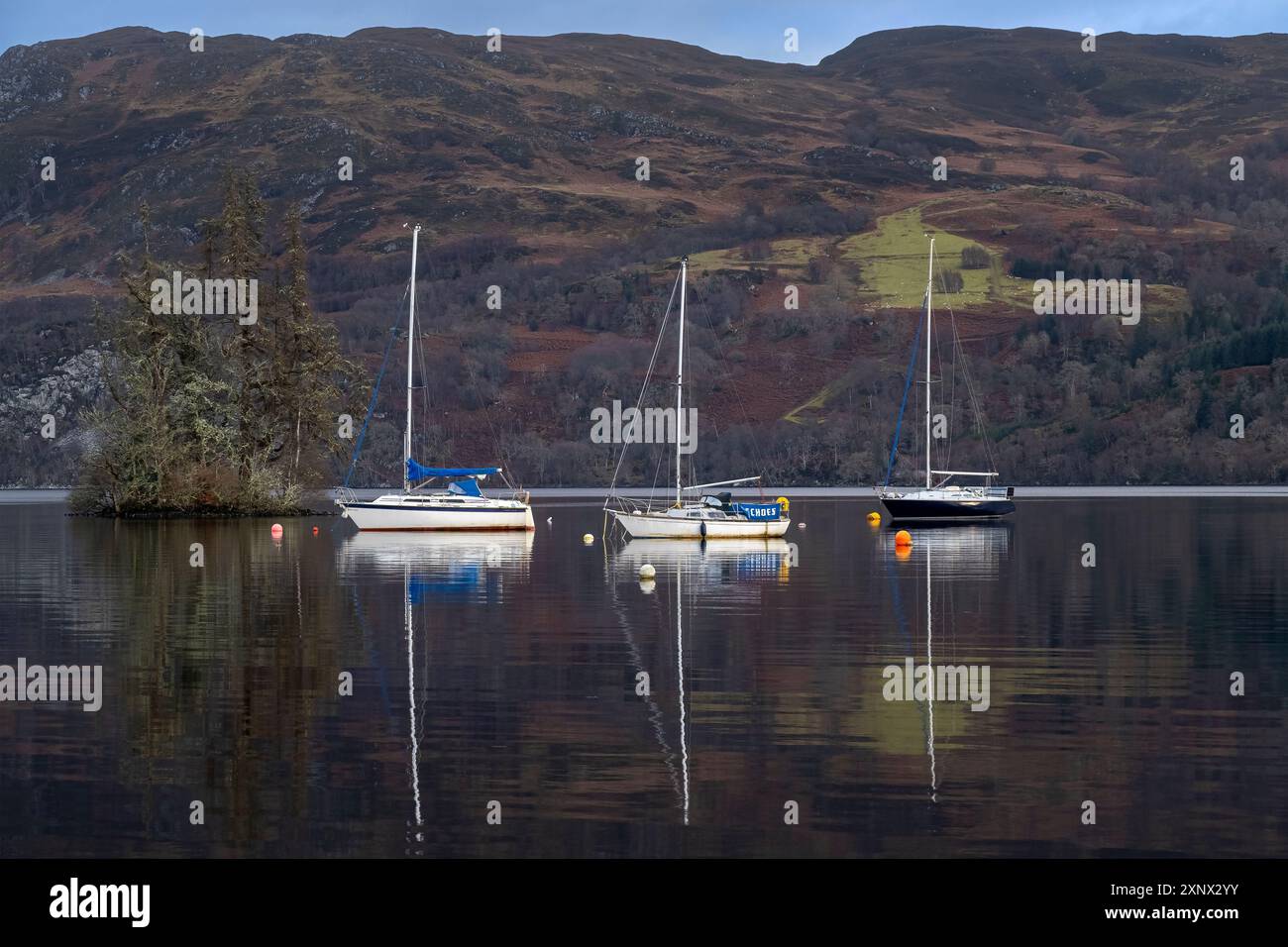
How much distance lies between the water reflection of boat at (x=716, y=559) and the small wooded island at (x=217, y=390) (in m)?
30.6

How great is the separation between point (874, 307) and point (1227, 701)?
174m

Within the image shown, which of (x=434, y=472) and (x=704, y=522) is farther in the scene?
(x=434, y=472)

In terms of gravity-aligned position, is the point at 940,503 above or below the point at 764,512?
below

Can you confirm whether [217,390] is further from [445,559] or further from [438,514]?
[445,559]

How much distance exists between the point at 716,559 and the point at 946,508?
95.7 ft

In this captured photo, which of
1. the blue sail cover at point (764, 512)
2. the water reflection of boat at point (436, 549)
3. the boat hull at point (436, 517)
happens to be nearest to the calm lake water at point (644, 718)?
the water reflection of boat at point (436, 549)

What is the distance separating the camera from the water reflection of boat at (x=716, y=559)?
45.5 metres

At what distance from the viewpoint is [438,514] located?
70.7m

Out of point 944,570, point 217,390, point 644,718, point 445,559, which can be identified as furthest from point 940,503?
point 644,718

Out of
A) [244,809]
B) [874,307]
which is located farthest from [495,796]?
[874,307]

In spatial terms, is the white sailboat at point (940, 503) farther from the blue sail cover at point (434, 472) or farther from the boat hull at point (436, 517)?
the blue sail cover at point (434, 472)

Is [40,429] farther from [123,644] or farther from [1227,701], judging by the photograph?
[1227,701]

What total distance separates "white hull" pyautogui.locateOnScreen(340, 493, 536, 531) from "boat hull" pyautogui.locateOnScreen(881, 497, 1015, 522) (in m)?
18.9

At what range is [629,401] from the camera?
563ft
